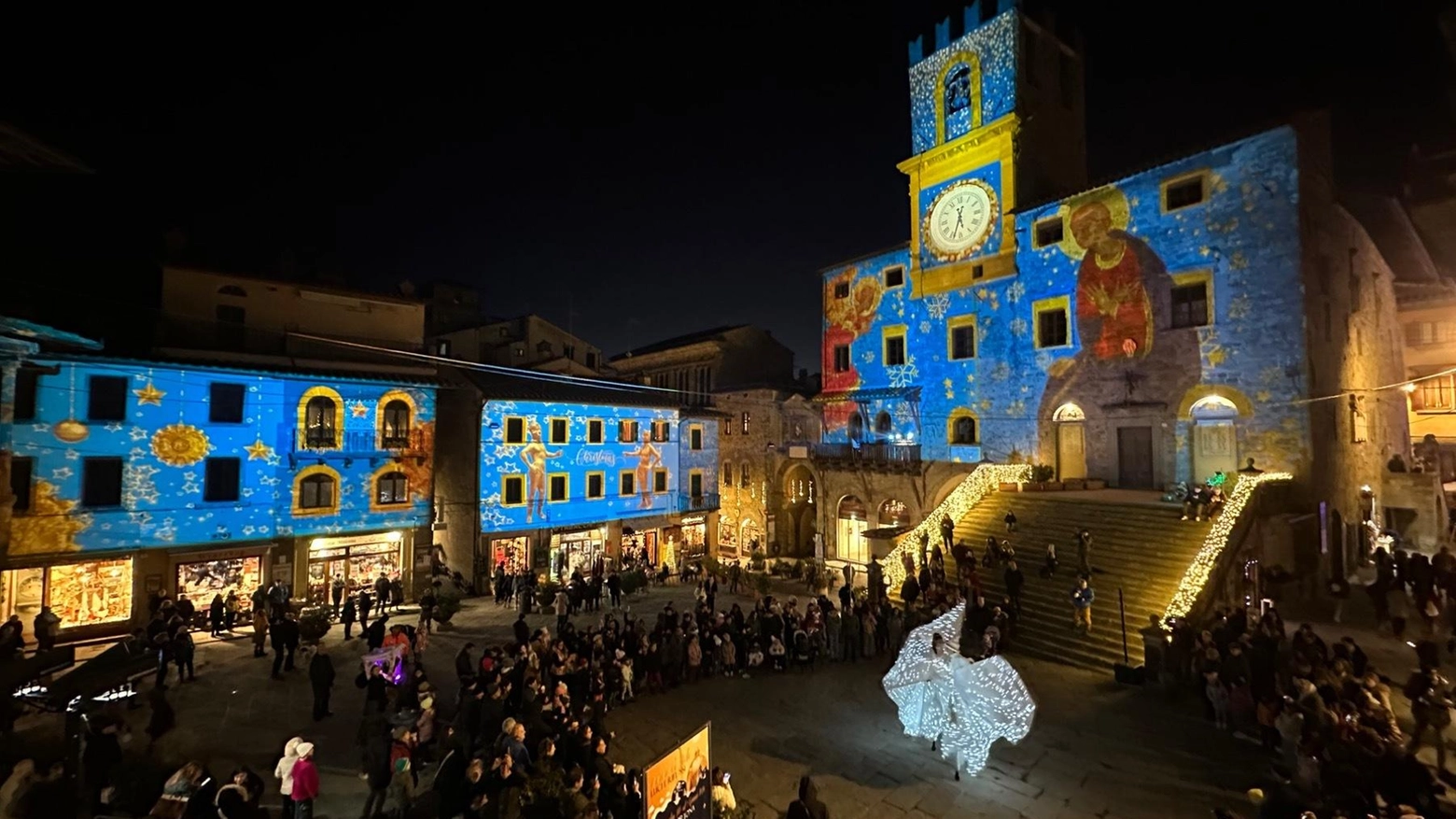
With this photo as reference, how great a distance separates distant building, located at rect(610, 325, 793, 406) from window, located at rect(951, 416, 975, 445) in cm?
1331

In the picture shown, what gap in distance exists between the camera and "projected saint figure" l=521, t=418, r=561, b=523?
27188 mm

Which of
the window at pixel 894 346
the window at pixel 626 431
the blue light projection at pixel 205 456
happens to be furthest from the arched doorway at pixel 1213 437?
the blue light projection at pixel 205 456

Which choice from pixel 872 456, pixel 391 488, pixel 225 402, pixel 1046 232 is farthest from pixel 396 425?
pixel 1046 232

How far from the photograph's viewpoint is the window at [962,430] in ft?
92.6

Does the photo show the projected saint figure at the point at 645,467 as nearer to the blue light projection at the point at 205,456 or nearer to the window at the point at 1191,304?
the blue light projection at the point at 205,456

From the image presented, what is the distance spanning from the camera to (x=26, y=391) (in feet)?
59.1

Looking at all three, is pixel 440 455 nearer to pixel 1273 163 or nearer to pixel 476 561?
pixel 476 561

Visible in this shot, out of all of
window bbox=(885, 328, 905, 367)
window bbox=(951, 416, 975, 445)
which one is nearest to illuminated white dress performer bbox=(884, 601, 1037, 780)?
window bbox=(951, 416, 975, 445)

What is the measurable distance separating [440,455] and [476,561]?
468 centimetres

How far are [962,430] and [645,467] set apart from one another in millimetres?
15189

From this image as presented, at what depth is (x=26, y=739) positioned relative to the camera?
1080 centimetres

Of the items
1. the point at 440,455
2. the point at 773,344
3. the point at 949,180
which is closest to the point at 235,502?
the point at 440,455

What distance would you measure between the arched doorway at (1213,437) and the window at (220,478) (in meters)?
32.3

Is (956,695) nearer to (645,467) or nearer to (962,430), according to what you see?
(962,430)
